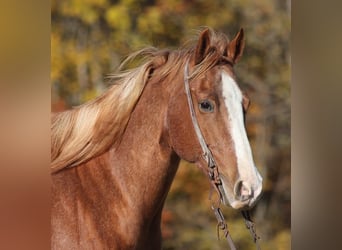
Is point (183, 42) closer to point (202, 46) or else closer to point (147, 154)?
point (202, 46)

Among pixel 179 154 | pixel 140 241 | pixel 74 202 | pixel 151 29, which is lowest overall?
pixel 140 241

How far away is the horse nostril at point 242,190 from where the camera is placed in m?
1.86

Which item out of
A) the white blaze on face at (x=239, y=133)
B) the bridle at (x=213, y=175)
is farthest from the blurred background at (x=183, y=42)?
the white blaze on face at (x=239, y=133)

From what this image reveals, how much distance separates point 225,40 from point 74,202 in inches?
33.6

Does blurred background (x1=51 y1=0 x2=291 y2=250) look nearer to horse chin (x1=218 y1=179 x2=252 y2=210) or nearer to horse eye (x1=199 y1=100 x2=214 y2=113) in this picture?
horse chin (x1=218 y1=179 x2=252 y2=210)

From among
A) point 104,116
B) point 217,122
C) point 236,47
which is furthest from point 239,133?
point 104,116

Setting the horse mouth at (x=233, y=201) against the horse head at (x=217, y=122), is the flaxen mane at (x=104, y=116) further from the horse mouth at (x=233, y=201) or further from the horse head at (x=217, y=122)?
the horse mouth at (x=233, y=201)

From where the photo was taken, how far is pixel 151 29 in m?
2.01

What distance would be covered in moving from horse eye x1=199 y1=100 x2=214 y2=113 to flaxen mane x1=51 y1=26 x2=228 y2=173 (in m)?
0.17

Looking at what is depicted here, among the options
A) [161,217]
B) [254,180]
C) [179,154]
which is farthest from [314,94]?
[161,217]

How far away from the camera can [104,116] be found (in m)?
1.96

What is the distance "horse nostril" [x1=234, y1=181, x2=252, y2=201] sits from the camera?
1860 mm

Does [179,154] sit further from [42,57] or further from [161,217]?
[42,57]

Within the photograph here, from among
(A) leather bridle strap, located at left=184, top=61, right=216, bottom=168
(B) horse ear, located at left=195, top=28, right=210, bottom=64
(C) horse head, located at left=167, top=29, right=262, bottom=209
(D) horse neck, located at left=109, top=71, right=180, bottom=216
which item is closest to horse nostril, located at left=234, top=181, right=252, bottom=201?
(C) horse head, located at left=167, top=29, right=262, bottom=209
